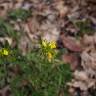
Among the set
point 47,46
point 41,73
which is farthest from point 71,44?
point 47,46

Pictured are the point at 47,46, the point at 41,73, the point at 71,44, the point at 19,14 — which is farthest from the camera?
the point at 19,14

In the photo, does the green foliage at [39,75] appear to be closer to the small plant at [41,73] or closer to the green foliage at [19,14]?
the small plant at [41,73]

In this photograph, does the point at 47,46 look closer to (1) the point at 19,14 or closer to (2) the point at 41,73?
(2) the point at 41,73

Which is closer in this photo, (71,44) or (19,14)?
(71,44)

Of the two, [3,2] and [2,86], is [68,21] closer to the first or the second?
[3,2]

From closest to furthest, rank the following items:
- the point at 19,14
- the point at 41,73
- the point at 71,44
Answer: the point at 41,73 < the point at 71,44 < the point at 19,14

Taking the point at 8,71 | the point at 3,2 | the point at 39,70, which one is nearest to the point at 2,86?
the point at 8,71

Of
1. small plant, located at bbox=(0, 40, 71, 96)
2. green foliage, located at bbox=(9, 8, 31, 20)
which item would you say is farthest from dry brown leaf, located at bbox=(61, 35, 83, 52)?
small plant, located at bbox=(0, 40, 71, 96)

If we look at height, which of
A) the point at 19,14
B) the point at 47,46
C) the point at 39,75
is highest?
the point at 19,14

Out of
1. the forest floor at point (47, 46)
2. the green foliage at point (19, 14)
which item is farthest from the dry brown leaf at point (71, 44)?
the green foliage at point (19, 14)
